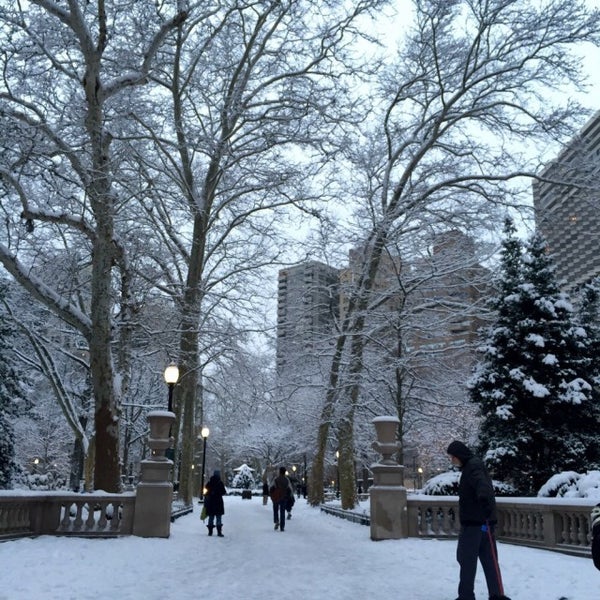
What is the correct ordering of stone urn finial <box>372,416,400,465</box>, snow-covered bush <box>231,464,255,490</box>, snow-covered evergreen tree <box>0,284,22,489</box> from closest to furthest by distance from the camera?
stone urn finial <box>372,416,400,465</box>
snow-covered evergreen tree <box>0,284,22,489</box>
snow-covered bush <box>231,464,255,490</box>

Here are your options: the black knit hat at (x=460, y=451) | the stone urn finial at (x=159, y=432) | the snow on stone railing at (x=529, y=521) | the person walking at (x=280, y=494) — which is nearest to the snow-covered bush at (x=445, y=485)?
the snow on stone railing at (x=529, y=521)

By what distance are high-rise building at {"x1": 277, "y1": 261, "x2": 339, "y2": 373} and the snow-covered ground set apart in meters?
11.8

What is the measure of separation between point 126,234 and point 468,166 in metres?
13.8

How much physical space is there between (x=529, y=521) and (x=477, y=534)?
6.90 meters

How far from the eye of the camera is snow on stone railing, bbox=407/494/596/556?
10.7m

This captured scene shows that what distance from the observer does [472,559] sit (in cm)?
618

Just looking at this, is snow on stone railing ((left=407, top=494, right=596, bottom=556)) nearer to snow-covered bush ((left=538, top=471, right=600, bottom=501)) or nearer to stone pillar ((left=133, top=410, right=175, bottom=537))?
snow-covered bush ((left=538, top=471, right=600, bottom=501))

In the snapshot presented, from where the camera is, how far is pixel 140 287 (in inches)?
781

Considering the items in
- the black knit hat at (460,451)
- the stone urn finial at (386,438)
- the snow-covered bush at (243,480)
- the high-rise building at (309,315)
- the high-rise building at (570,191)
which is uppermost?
the high-rise building at (570,191)

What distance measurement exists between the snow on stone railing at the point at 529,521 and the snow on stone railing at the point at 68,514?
21.2 ft

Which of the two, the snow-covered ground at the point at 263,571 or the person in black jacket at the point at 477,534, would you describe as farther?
the snow-covered ground at the point at 263,571

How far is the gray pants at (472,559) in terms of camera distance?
617cm

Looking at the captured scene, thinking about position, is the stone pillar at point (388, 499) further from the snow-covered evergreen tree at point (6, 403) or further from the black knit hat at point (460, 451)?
the snow-covered evergreen tree at point (6, 403)

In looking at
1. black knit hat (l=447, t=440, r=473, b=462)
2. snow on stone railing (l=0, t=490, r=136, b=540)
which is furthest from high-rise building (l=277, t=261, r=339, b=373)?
black knit hat (l=447, t=440, r=473, b=462)
